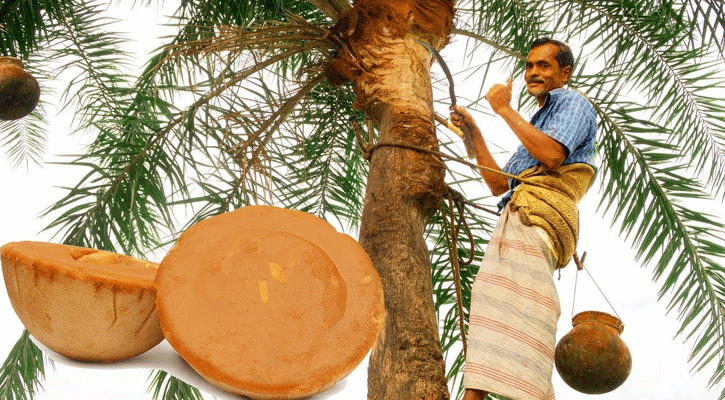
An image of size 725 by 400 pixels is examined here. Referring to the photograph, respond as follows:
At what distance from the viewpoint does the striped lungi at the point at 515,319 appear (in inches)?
77.4

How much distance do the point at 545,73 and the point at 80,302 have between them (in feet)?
6.16

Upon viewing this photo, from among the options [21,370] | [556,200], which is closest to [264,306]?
[556,200]

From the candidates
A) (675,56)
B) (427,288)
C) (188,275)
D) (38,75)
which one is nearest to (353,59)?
(427,288)

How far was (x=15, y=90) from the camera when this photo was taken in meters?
2.42

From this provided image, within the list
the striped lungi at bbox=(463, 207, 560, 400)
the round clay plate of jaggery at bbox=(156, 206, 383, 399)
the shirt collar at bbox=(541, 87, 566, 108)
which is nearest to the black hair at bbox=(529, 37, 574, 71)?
the shirt collar at bbox=(541, 87, 566, 108)

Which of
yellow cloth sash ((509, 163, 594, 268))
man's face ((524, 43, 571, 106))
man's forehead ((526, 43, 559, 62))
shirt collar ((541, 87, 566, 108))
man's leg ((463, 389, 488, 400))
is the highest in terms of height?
man's forehead ((526, 43, 559, 62))

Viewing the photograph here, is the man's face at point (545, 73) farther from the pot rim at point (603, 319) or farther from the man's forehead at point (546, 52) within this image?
the pot rim at point (603, 319)

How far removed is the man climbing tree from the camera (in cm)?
199

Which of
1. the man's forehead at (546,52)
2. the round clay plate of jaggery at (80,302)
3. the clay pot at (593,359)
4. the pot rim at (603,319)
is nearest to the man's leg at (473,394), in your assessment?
the clay pot at (593,359)

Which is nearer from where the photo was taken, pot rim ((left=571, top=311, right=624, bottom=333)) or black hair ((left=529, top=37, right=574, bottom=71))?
pot rim ((left=571, top=311, right=624, bottom=333))

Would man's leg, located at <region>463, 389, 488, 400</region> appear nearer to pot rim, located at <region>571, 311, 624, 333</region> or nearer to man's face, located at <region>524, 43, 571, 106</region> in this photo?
pot rim, located at <region>571, 311, 624, 333</region>

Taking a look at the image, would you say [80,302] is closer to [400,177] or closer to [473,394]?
[473,394]

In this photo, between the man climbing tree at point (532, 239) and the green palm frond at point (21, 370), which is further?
the green palm frond at point (21, 370)

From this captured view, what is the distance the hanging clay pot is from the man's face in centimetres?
169
